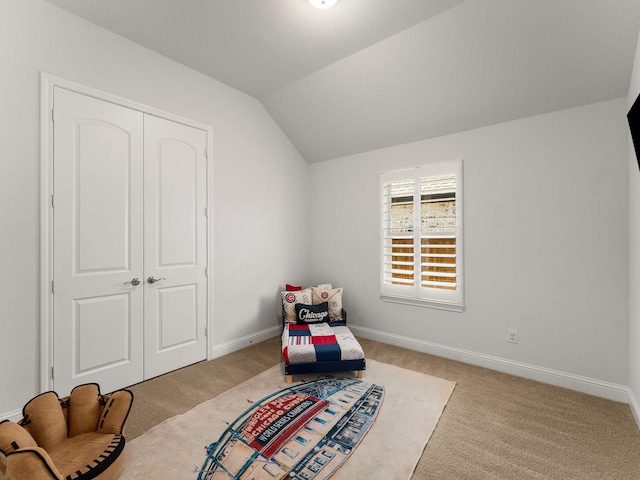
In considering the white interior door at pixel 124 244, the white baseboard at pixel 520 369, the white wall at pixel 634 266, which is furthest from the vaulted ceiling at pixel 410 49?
the white baseboard at pixel 520 369

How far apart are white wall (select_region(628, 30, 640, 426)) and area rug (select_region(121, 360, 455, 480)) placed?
1213 mm

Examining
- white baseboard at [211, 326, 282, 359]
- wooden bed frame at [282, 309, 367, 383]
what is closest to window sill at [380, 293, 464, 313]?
wooden bed frame at [282, 309, 367, 383]

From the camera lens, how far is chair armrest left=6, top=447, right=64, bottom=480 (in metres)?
1.22

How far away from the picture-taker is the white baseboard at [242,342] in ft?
10.4

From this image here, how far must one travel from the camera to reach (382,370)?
2828 mm

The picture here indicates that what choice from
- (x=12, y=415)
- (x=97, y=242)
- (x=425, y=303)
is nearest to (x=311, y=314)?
(x=425, y=303)

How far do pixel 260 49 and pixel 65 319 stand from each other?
2685 millimetres

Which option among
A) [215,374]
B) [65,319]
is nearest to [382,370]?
[215,374]

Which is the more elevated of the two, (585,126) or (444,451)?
(585,126)

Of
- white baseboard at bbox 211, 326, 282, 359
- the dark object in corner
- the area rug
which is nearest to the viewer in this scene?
the dark object in corner

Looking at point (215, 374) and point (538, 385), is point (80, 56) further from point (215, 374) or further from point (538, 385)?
point (538, 385)

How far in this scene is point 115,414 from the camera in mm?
1692

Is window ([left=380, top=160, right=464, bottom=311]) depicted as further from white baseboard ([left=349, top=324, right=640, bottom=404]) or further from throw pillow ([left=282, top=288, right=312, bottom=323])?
throw pillow ([left=282, top=288, right=312, bottom=323])

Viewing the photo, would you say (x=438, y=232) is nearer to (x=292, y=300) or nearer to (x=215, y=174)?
(x=292, y=300)
